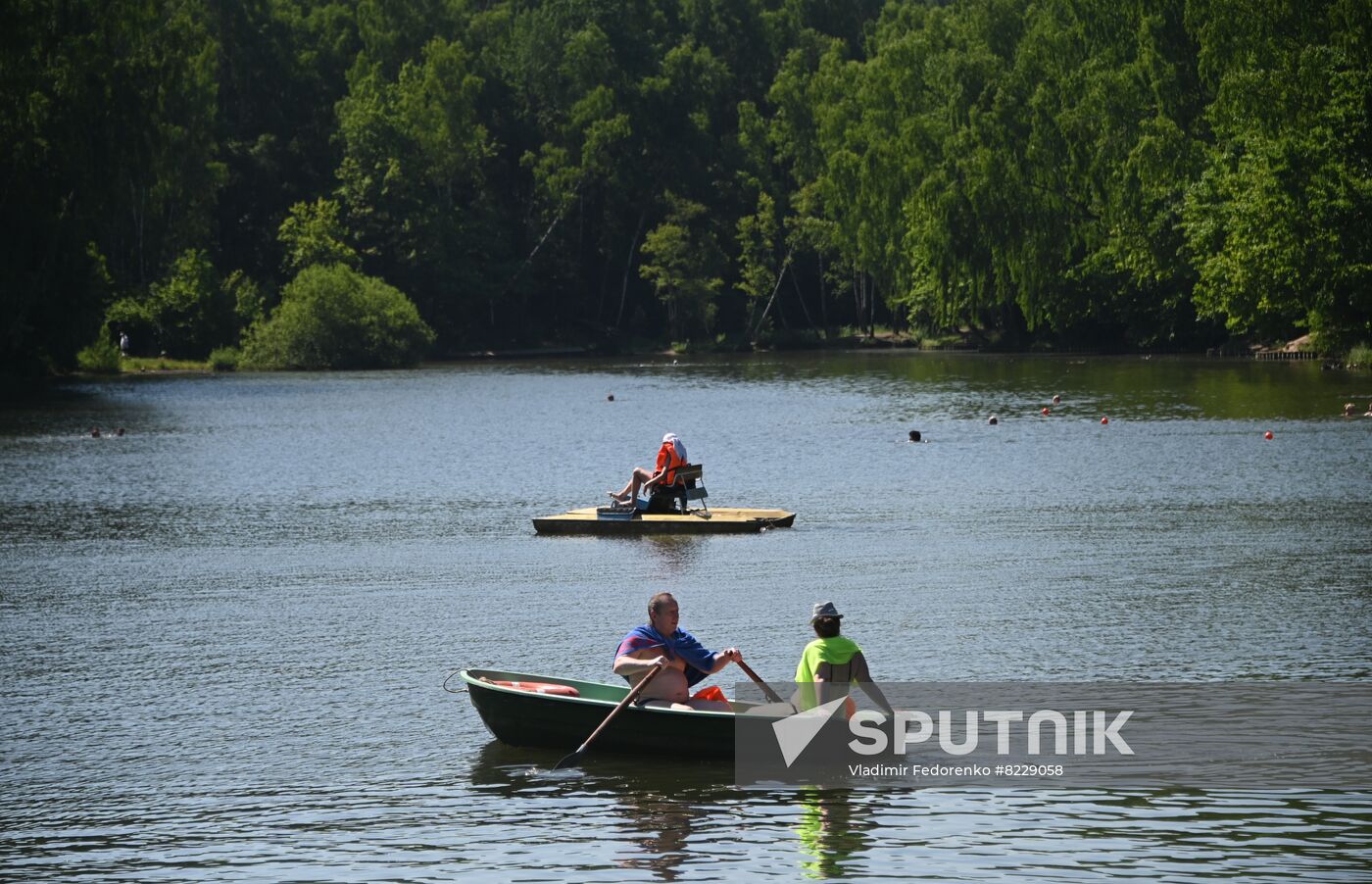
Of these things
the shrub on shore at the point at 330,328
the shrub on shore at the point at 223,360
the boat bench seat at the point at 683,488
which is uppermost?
the shrub on shore at the point at 330,328

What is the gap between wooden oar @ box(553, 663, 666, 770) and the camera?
17.2 meters

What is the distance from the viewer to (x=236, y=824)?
1577cm

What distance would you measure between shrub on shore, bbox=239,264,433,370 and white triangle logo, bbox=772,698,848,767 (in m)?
86.8

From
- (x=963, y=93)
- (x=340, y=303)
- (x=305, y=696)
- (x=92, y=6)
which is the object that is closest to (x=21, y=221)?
(x=92, y=6)

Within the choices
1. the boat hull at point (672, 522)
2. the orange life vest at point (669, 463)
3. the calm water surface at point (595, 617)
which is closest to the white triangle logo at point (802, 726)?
the calm water surface at point (595, 617)

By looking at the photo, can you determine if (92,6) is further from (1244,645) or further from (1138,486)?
(1244,645)

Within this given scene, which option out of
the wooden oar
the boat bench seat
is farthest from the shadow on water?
the boat bench seat

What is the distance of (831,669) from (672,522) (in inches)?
634

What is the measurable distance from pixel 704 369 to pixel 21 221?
123 ft

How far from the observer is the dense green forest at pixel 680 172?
70438 millimetres

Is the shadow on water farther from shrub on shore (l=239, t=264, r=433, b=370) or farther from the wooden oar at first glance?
shrub on shore (l=239, t=264, r=433, b=370)

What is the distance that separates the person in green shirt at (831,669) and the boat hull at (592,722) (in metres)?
0.80

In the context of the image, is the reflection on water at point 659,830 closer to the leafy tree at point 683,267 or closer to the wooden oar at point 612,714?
the wooden oar at point 612,714

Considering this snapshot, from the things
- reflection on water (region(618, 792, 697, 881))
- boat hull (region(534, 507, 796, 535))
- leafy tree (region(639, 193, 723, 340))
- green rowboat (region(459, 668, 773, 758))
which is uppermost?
leafy tree (region(639, 193, 723, 340))
